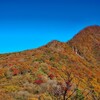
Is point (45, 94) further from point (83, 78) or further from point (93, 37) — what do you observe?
point (93, 37)

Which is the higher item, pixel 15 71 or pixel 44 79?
pixel 15 71

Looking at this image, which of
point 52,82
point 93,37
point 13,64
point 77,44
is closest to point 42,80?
point 52,82

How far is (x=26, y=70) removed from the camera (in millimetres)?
33781

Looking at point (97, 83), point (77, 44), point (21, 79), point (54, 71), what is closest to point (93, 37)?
point (77, 44)

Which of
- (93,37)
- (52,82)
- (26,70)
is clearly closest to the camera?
(52,82)

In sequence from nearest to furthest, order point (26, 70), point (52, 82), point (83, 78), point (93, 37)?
point (52, 82) < point (26, 70) < point (83, 78) < point (93, 37)

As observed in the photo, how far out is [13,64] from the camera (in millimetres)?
37375

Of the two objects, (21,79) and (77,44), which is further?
(77,44)

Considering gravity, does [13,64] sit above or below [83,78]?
above

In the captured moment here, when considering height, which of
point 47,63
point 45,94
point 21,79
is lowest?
point 45,94

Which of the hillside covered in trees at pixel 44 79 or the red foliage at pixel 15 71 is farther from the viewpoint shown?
the red foliage at pixel 15 71

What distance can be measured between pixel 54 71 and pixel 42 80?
19.1ft

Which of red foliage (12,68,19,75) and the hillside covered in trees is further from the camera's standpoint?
red foliage (12,68,19,75)

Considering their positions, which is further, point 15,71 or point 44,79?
point 15,71
